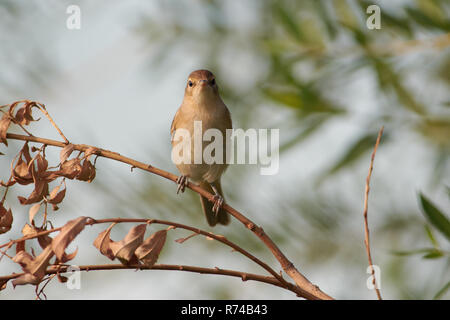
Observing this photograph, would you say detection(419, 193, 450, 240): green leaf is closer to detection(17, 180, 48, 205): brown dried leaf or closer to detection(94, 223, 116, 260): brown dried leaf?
detection(94, 223, 116, 260): brown dried leaf

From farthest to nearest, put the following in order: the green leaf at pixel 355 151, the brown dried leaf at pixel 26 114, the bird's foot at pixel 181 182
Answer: the green leaf at pixel 355 151, the bird's foot at pixel 181 182, the brown dried leaf at pixel 26 114

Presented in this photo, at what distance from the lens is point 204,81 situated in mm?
3705

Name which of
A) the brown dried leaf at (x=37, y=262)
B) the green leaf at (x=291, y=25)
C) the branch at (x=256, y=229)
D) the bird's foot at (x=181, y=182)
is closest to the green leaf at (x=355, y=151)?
the green leaf at (x=291, y=25)

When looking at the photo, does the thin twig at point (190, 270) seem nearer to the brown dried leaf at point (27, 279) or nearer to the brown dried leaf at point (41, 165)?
the brown dried leaf at point (27, 279)

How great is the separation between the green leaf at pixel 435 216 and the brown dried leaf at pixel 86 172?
0.88m

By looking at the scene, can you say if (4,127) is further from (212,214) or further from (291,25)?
(212,214)

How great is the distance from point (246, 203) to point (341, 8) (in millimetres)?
882

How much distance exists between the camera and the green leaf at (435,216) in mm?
1601

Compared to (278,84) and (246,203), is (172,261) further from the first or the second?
(278,84)

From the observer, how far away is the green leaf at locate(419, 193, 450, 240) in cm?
160

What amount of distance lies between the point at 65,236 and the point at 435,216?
3.08ft

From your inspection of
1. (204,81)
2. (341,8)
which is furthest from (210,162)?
(341,8)

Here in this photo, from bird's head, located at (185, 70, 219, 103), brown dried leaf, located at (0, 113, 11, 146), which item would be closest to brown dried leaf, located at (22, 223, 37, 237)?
brown dried leaf, located at (0, 113, 11, 146)

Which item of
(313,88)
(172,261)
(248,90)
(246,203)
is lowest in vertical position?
(172,261)
